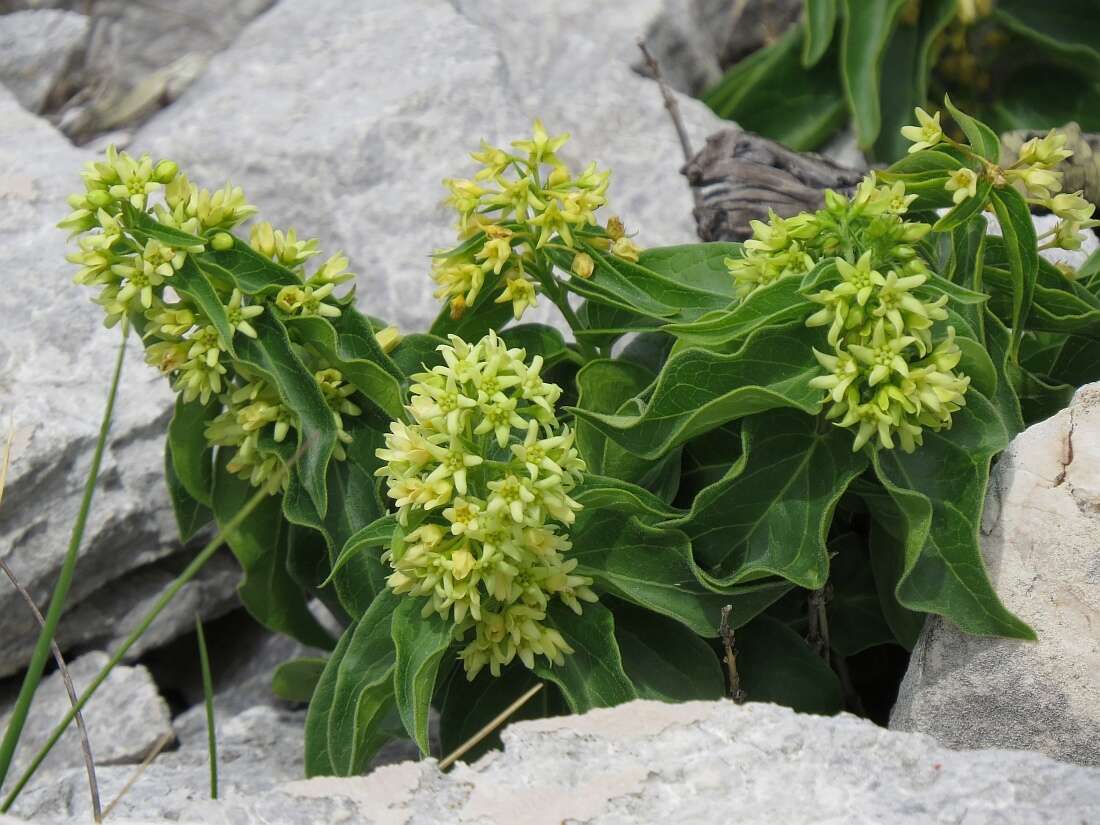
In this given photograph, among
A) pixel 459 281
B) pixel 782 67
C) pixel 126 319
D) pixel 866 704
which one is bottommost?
pixel 866 704

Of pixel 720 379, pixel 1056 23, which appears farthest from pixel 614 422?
pixel 1056 23

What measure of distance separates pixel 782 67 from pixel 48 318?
2452mm

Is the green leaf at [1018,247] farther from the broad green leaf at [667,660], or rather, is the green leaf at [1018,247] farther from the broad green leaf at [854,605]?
the broad green leaf at [667,660]

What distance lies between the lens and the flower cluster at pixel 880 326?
204cm

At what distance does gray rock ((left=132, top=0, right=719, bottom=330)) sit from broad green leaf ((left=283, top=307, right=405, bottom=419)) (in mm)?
980

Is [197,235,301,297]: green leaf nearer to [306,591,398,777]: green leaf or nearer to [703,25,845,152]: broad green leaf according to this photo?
[306,591,398,777]: green leaf

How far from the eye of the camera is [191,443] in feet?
8.56

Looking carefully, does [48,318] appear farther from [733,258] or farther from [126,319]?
[733,258]

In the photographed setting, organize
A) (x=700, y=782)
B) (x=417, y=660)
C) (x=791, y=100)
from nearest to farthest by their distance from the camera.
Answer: (x=700, y=782) → (x=417, y=660) → (x=791, y=100)

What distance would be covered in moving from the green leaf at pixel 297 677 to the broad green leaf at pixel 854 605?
42.5 inches

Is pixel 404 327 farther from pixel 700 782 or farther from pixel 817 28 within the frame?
pixel 700 782

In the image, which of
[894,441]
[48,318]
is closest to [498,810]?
[894,441]

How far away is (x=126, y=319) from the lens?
2355 mm

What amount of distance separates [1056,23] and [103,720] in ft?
11.4
